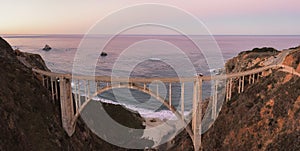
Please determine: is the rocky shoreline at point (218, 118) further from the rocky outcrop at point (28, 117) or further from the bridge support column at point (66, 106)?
the bridge support column at point (66, 106)

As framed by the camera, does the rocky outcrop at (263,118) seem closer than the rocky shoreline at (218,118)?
No

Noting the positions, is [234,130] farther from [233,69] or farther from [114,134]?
[114,134]

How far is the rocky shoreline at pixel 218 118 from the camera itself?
29969 millimetres

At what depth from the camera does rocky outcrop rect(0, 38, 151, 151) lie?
1152 inches

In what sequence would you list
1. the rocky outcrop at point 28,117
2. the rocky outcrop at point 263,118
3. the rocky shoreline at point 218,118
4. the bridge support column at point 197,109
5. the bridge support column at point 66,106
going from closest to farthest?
the rocky outcrop at point 28,117
the rocky shoreline at point 218,118
the rocky outcrop at point 263,118
the bridge support column at point 197,109
the bridge support column at point 66,106

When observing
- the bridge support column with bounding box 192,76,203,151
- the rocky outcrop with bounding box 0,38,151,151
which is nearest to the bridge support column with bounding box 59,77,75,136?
the rocky outcrop with bounding box 0,38,151,151

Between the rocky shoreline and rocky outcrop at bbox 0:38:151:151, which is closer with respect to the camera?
rocky outcrop at bbox 0:38:151:151

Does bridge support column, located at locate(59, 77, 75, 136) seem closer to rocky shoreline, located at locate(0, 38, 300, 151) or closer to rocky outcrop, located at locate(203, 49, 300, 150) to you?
rocky shoreline, located at locate(0, 38, 300, 151)

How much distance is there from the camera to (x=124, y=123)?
2697 inches

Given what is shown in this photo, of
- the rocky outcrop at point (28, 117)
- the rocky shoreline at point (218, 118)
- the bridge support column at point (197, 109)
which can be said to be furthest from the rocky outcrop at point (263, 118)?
the rocky outcrop at point (28, 117)

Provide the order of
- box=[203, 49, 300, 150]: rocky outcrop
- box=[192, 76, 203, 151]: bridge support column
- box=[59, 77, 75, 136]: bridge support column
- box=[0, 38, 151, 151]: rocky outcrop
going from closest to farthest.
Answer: box=[0, 38, 151, 151]: rocky outcrop → box=[203, 49, 300, 150]: rocky outcrop → box=[192, 76, 203, 151]: bridge support column → box=[59, 77, 75, 136]: bridge support column

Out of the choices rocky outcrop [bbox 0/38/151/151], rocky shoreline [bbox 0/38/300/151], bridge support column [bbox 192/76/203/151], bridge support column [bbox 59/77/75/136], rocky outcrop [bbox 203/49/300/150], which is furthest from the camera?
bridge support column [bbox 59/77/75/136]

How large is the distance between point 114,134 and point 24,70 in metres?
28.9

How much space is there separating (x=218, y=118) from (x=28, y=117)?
98.9 ft
